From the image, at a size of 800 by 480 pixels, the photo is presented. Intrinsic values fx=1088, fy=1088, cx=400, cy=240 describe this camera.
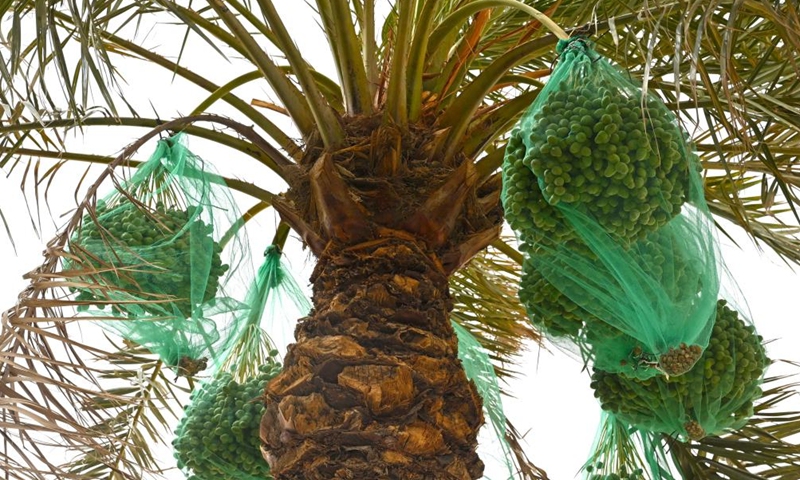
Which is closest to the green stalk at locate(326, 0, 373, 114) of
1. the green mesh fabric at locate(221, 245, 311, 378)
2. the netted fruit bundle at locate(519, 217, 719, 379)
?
the green mesh fabric at locate(221, 245, 311, 378)

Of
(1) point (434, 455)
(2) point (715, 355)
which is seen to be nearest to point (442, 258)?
(1) point (434, 455)

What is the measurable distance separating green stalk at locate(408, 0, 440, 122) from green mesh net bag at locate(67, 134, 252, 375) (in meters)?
0.54

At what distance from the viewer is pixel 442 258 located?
8.76ft

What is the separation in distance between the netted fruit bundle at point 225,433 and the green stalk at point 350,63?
732mm

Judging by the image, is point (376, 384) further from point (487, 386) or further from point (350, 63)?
point (350, 63)

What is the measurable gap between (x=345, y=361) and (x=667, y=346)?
2.28ft

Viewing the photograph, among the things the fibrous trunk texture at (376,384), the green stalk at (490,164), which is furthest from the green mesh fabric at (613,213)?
the green stalk at (490,164)

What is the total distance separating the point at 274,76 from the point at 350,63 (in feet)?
0.65

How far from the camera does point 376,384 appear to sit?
234 cm

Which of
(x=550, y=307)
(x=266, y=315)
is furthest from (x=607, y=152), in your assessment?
(x=266, y=315)

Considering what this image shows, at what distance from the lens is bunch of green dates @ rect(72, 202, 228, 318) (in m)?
2.62

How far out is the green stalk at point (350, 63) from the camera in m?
2.61

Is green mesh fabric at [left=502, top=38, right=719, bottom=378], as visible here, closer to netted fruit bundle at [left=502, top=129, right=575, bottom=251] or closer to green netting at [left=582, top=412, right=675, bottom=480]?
netted fruit bundle at [left=502, top=129, right=575, bottom=251]

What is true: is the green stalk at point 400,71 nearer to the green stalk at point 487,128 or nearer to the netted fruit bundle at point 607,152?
the green stalk at point 487,128
